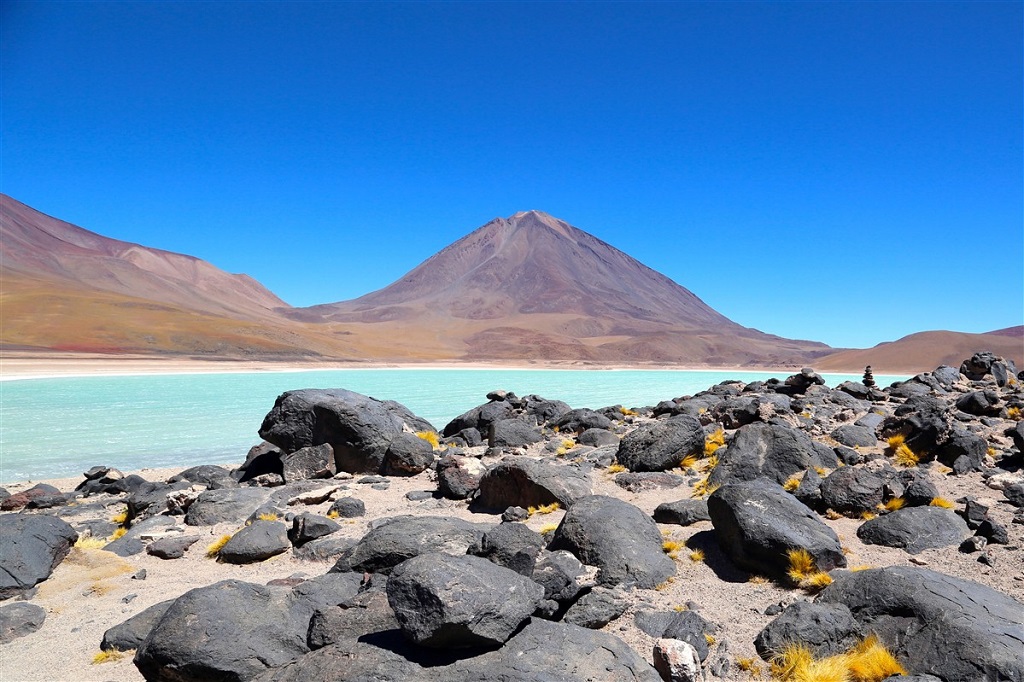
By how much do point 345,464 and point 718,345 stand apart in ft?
420

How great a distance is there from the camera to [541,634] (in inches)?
141

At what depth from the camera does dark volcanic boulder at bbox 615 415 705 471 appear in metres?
9.60

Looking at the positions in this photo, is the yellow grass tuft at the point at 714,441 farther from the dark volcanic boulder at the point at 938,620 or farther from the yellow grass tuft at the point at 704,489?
the dark volcanic boulder at the point at 938,620

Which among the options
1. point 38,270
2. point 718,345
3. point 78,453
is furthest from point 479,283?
point 78,453

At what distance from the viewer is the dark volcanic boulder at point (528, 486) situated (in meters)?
7.59

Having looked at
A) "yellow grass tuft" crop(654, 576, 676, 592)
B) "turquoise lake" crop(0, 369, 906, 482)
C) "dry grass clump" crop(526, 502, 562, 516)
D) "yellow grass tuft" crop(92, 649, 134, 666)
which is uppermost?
"dry grass clump" crop(526, 502, 562, 516)

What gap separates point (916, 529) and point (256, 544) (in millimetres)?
6846

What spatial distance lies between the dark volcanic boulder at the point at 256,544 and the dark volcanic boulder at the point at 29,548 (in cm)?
165

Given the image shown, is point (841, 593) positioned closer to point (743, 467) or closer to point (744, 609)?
point (744, 609)

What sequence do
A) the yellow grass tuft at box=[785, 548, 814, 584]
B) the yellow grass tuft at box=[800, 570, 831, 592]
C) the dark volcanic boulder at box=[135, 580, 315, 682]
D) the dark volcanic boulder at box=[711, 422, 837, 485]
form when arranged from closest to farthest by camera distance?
the dark volcanic boulder at box=[135, 580, 315, 682] → the yellow grass tuft at box=[800, 570, 831, 592] → the yellow grass tuft at box=[785, 548, 814, 584] → the dark volcanic boulder at box=[711, 422, 837, 485]

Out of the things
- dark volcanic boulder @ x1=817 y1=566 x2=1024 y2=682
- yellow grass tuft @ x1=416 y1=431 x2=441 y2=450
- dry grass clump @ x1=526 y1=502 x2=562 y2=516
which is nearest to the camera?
dark volcanic boulder @ x1=817 y1=566 x2=1024 y2=682

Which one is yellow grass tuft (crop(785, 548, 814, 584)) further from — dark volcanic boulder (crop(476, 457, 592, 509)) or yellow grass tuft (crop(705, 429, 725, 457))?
yellow grass tuft (crop(705, 429, 725, 457))

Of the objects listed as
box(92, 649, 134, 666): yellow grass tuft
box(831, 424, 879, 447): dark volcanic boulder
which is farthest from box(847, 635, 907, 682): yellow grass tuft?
box(831, 424, 879, 447): dark volcanic boulder

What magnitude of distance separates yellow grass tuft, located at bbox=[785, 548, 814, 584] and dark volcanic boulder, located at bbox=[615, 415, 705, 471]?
4.44m
